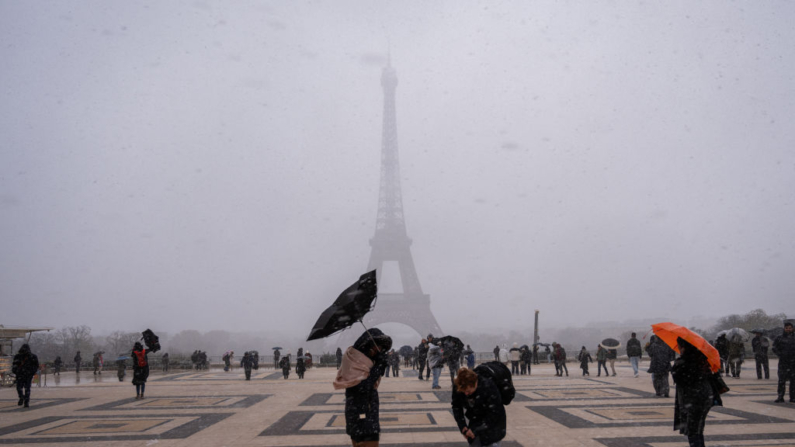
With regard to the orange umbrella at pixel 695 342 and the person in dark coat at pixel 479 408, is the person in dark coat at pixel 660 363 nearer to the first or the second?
the orange umbrella at pixel 695 342

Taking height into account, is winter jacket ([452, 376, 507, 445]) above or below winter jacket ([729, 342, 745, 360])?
above

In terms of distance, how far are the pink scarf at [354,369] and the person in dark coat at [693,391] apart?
3492 millimetres

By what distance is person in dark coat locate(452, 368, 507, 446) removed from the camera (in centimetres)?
→ 432

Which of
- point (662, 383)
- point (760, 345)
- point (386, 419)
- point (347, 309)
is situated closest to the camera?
point (347, 309)

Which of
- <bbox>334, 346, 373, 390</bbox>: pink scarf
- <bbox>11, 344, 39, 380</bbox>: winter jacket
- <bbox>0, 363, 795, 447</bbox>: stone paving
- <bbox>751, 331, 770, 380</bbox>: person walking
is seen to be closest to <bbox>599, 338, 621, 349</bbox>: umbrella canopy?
<bbox>0, 363, 795, 447</bbox>: stone paving

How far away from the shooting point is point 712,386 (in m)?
5.62

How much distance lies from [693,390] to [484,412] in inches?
111

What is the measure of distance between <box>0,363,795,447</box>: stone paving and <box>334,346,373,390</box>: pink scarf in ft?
8.52

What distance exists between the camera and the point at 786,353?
10.0 metres

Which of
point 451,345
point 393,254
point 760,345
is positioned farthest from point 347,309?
point 393,254

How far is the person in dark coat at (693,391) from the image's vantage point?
5.46 m

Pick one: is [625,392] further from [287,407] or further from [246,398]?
[246,398]

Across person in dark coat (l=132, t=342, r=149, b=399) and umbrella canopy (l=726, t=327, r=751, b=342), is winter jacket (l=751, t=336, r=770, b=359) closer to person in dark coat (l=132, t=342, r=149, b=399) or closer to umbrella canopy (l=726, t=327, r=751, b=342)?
umbrella canopy (l=726, t=327, r=751, b=342)

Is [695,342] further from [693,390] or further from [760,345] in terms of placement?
[760,345]
